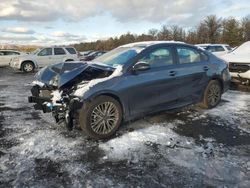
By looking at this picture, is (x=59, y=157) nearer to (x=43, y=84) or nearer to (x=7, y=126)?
(x=43, y=84)

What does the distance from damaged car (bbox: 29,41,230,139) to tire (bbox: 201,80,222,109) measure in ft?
1.14

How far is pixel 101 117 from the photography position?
5180 mm

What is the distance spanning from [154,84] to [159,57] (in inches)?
23.9

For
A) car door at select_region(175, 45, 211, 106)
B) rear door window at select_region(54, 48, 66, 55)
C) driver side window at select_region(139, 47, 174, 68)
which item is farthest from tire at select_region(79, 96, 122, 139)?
rear door window at select_region(54, 48, 66, 55)

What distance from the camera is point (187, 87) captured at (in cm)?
655

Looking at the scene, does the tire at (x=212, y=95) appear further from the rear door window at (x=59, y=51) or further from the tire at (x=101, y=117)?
the rear door window at (x=59, y=51)

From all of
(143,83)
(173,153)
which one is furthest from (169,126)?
(173,153)

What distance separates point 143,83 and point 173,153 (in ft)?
5.03

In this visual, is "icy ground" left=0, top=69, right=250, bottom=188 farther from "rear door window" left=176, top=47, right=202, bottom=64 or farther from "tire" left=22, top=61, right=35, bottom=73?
"tire" left=22, top=61, right=35, bottom=73

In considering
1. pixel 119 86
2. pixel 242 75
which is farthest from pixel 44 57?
pixel 119 86

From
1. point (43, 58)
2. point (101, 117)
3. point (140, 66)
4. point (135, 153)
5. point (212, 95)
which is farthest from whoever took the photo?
point (43, 58)

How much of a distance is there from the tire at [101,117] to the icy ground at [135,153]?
0.58 ft

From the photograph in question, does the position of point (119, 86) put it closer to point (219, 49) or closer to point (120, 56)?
point (120, 56)

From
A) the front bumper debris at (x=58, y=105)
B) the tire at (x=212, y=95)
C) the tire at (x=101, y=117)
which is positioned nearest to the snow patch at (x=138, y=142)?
the tire at (x=101, y=117)
